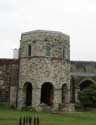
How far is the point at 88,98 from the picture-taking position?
120 ft

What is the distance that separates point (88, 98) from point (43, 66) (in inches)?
275

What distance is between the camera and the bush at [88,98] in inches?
1437

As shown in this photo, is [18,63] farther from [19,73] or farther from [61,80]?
[61,80]

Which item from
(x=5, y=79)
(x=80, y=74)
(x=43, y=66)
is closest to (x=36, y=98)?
(x=43, y=66)

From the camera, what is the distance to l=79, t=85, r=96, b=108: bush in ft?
120

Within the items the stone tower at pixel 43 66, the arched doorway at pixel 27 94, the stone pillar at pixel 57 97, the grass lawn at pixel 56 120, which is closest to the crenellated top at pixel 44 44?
the stone tower at pixel 43 66

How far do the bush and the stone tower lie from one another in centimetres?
284

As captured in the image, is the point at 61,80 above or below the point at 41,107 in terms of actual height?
above

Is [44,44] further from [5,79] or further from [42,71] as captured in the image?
[5,79]

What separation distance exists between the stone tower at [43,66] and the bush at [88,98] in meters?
2.84

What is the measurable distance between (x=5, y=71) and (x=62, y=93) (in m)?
7.42

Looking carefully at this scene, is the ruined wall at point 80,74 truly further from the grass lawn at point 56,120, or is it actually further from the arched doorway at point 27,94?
the grass lawn at point 56,120

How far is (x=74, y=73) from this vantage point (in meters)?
43.8

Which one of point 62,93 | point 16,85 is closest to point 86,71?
point 62,93
